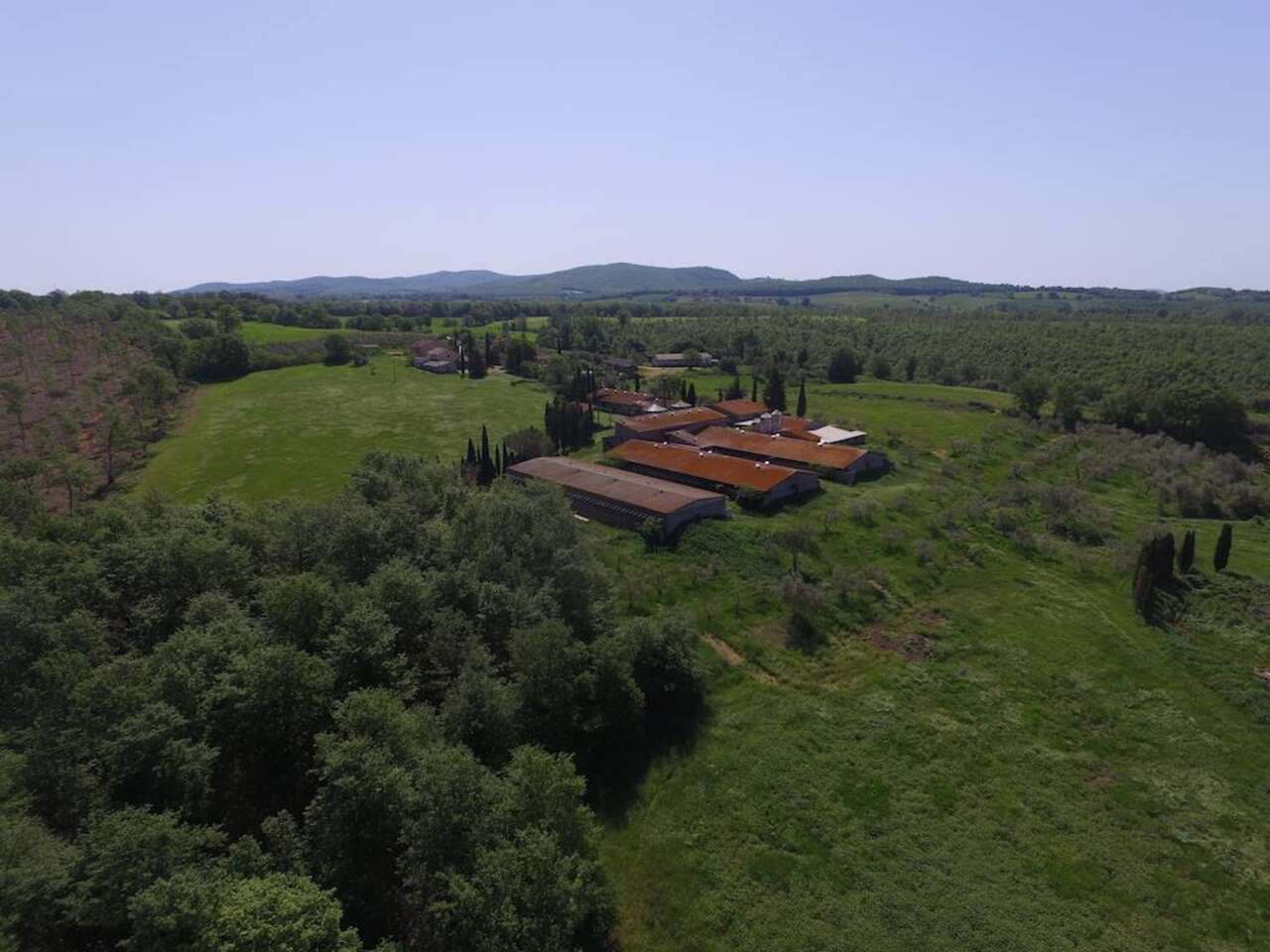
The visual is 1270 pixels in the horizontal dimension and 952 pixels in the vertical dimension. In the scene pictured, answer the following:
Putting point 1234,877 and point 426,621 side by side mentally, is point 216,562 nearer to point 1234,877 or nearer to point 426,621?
point 426,621

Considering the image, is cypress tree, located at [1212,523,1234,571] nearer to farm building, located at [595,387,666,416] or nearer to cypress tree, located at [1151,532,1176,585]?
cypress tree, located at [1151,532,1176,585]

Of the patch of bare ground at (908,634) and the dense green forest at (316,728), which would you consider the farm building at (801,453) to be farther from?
the dense green forest at (316,728)

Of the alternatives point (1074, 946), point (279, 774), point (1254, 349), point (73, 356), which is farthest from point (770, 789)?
point (1254, 349)

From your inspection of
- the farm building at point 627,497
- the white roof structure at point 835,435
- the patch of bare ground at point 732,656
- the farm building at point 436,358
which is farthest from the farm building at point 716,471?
the farm building at point 436,358

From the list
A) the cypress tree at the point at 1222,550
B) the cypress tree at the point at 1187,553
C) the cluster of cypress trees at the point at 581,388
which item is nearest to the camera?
the cypress tree at the point at 1187,553

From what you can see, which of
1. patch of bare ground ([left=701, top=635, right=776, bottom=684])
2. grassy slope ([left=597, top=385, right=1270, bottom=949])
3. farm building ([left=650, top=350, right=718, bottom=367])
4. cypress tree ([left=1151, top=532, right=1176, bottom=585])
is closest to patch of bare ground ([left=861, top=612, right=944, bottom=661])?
grassy slope ([left=597, top=385, right=1270, bottom=949])

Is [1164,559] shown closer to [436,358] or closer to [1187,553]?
[1187,553]
